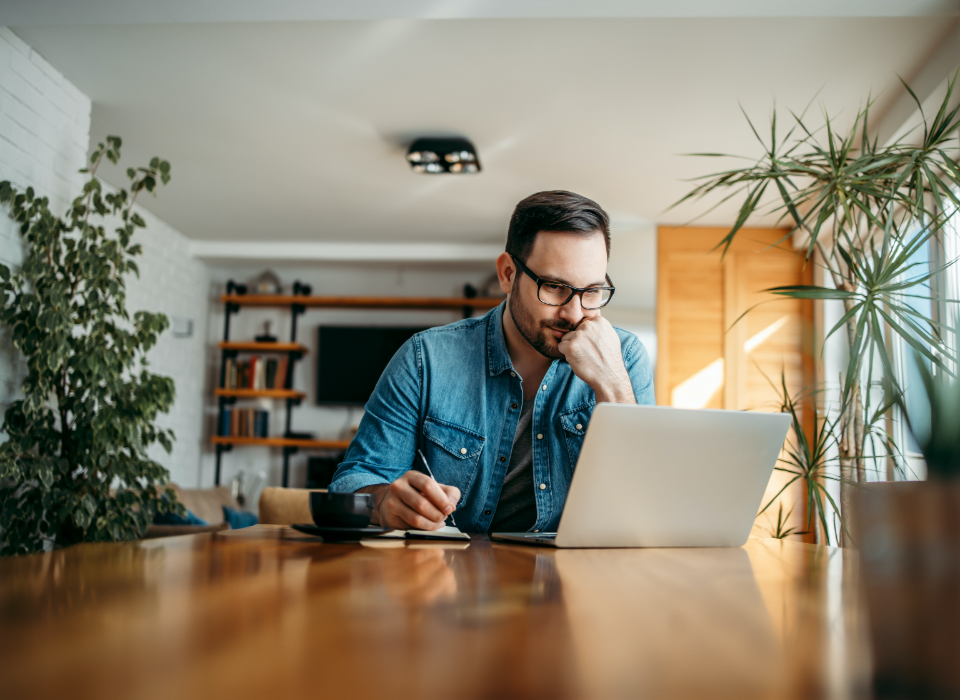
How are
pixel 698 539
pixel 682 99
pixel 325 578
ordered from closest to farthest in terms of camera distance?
1. pixel 325 578
2. pixel 698 539
3. pixel 682 99

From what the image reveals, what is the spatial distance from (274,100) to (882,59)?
2722 millimetres

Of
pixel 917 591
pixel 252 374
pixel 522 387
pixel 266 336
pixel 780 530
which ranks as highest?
pixel 266 336

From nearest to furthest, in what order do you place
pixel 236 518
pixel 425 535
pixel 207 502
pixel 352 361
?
pixel 425 535 < pixel 236 518 < pixel 207 502 < pixel 352 361

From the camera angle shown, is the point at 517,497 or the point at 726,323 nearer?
the point at 517,497

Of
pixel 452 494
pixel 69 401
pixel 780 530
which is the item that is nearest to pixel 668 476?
pixel 452 494

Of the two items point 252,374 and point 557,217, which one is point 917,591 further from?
point 252,374

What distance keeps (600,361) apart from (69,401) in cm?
254

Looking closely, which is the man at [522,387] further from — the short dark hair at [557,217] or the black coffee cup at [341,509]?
the black coffee cup at [341,509]

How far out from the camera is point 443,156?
12.8 feet

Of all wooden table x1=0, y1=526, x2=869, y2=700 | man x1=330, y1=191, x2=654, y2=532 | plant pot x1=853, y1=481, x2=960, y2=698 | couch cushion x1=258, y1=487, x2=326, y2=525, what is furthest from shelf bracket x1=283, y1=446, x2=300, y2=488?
plant pot x1=853, y1=481, x2=960, y2=698

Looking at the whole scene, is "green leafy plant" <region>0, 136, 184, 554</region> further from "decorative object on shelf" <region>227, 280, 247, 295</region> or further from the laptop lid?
"decorative object on shelf" <region>227, 280, 247, 295</region>

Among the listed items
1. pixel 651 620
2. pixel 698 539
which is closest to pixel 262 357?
pixel 698 539

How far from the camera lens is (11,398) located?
9.66 feet

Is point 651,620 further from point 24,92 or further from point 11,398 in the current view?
point 24,92
